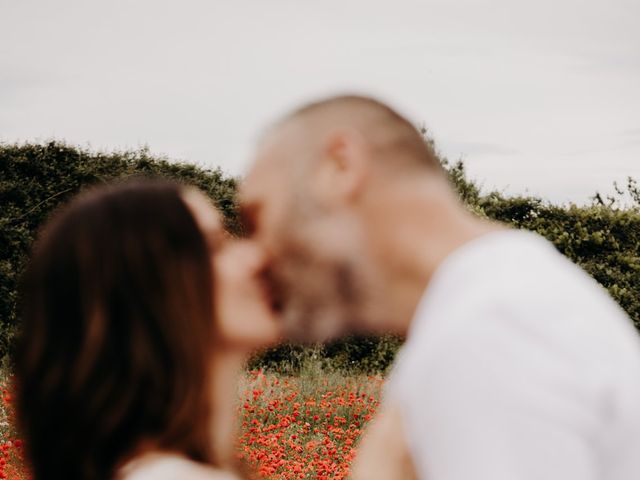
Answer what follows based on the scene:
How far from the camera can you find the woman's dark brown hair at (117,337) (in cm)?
175

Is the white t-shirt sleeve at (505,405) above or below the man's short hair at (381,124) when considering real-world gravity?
below

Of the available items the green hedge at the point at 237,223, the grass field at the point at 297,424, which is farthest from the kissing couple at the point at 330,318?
the green hedge at the point at 237,223

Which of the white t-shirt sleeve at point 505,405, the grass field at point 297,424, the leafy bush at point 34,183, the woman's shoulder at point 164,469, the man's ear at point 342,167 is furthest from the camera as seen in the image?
the leafy bush at point 34,183

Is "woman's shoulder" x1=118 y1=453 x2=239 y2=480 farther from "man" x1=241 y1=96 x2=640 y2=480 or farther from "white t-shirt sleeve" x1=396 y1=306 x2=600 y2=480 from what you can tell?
"white t-shirt sleeve" x1=396 y1=306 x2=600 y2=480

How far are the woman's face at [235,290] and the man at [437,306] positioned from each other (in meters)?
0.05

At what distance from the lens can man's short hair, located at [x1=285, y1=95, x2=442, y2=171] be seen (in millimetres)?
2053

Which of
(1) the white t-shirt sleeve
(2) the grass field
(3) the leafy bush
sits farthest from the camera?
(3) the leafy bush

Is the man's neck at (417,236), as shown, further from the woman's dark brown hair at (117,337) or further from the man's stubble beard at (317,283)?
the woman's dark brown hair at (117,337)

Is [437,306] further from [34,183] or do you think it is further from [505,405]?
[34,183]

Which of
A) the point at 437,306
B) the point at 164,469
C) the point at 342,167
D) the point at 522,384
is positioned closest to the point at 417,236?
the point at 342,167

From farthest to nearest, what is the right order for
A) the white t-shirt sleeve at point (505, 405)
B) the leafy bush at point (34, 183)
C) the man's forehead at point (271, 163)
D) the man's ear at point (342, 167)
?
the leafy bush at point (34, 183), the man's forehead at point (271, 163), the man's ear at point (342, 167), the white t-shirt sleeve at point (505, 405)

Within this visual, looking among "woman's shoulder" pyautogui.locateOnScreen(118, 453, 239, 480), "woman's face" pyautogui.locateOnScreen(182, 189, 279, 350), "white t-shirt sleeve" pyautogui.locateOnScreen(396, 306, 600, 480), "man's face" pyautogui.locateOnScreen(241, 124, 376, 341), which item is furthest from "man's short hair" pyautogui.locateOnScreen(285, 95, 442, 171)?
"woman's shoulder" pyautogui.locateOnScreen(118, 453, 239, 480)

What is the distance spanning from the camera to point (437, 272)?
1.76 meters

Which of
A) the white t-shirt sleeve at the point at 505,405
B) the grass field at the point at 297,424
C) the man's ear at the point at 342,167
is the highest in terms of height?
the man's ear at the point at 342,167
